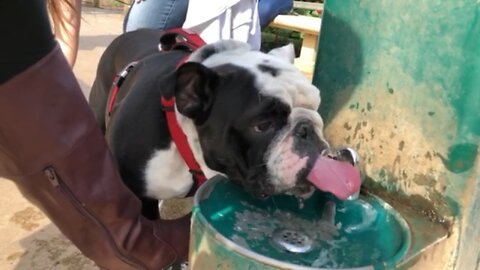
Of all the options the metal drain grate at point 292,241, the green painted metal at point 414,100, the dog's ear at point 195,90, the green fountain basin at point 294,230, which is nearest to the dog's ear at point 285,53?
the green painted metal at point 414,100

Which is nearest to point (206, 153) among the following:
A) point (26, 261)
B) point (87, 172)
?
point (87, 172)

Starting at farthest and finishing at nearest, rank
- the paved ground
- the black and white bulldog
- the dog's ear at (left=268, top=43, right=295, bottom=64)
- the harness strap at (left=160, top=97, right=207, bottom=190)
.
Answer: the paved ground, the dog's ear at (left=268, top=43, right=295, bottom=64), the harness strap at (left=160, top=97, right=207, bottom=190), the black and white bulldog

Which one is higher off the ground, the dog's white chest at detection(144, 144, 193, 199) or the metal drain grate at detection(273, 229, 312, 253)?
the metal drain grate at detection(273, 229, 312, 253)

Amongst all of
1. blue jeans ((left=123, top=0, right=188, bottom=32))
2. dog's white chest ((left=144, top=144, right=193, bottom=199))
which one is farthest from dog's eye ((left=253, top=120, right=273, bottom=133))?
blue jeans ((left=123, top=0, right=188, bottom=32))

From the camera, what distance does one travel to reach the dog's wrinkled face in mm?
1566

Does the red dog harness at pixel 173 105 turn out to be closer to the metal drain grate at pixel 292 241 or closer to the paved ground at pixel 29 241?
the metal drain grate at pixel 292 241

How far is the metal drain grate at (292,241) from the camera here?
4.82ft

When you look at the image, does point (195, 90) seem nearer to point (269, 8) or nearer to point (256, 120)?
point (256, 120)

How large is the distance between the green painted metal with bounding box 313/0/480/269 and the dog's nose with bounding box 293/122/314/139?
0.66ft

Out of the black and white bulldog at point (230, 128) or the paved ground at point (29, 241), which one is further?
the paved ground at point (29, 241)

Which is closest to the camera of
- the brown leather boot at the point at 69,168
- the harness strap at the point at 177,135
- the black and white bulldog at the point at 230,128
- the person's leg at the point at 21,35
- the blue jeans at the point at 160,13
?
the person's leg at the point at 21,35

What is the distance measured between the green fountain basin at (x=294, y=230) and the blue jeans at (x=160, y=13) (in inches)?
52.4

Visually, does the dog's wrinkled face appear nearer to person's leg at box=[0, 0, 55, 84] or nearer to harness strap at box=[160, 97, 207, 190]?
harness strap at box=[160, 97, 207, 190]

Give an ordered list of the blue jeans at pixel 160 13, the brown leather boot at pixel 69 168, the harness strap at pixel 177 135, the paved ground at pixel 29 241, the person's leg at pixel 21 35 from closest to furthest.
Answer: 1. the person's leg at pixel 21 35
2. the brown leather boot at pixel 69 168
3. the harness strap at pixel 177 135
4. the paved ground at pixel 29 241
5. the blue jeans at pixel 160 13
